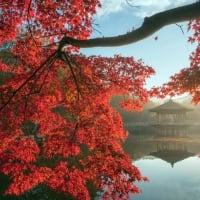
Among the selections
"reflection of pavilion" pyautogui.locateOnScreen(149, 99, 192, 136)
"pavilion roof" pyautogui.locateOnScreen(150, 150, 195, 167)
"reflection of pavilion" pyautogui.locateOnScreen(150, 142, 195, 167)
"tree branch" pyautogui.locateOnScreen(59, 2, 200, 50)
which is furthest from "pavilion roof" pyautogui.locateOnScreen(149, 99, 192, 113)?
"tree branch" pyautogui.locateOnScreen(59, 2, 200, 50)

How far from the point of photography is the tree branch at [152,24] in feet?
11.6

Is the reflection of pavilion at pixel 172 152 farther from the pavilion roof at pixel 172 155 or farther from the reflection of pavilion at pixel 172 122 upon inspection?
the reflection of pavilion at pixel 172 122

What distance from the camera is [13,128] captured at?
11508mm

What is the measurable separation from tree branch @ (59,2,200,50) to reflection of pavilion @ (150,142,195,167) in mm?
24186

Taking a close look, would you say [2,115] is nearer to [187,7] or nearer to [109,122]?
[109,122]

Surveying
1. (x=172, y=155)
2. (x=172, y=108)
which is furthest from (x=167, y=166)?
(x=172, y=108)

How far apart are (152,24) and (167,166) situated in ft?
80.9

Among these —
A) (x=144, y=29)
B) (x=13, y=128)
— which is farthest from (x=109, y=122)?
(x=144, y=29)

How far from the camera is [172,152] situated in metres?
33.7

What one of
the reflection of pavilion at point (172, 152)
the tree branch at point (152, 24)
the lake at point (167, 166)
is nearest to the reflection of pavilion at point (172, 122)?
the lake at point (167, 166)

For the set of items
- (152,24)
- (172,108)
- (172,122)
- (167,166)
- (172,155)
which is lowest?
(167,166)

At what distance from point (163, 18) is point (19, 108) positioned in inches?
297

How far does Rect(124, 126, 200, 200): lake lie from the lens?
1862 cm

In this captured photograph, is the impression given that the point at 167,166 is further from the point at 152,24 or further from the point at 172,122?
the point at 152,24
